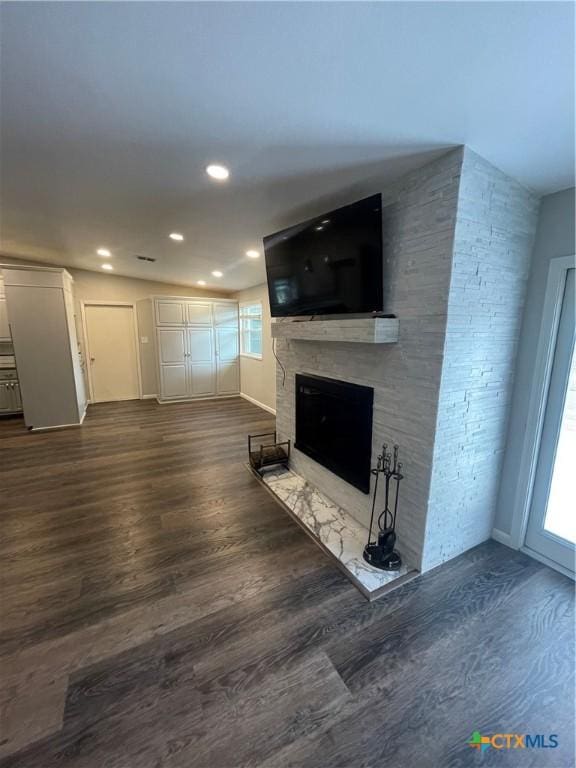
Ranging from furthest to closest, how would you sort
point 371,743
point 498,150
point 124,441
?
point 124,441 < point 498,150 < point 371,743

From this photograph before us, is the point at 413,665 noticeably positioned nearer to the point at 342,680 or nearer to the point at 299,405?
the point at 342,680

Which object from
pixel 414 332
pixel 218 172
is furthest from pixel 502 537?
pixel 218 172

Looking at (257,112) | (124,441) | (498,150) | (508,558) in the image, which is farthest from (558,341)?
(124,441)

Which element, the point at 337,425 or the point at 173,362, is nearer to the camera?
the point at 337,425

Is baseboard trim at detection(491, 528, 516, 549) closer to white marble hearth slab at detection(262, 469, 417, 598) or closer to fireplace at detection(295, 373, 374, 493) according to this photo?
white marble hearth slab at detection(262, 469, 417, 598)

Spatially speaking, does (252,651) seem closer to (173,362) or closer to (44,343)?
(44,343)

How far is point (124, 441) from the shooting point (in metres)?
4.25

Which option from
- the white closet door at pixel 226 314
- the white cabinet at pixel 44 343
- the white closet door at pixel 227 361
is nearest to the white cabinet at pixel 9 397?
the white cabinet at pixel 44 343

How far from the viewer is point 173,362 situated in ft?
20.6

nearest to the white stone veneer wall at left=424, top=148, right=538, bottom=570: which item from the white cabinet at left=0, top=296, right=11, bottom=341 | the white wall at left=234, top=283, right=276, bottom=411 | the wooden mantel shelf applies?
the wooden mantel shelf

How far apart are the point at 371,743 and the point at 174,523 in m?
1.85

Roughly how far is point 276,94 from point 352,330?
4.09ft

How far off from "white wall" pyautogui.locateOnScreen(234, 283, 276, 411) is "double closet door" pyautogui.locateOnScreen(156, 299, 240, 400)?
0.41 metres

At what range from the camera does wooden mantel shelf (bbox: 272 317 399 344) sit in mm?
1859
